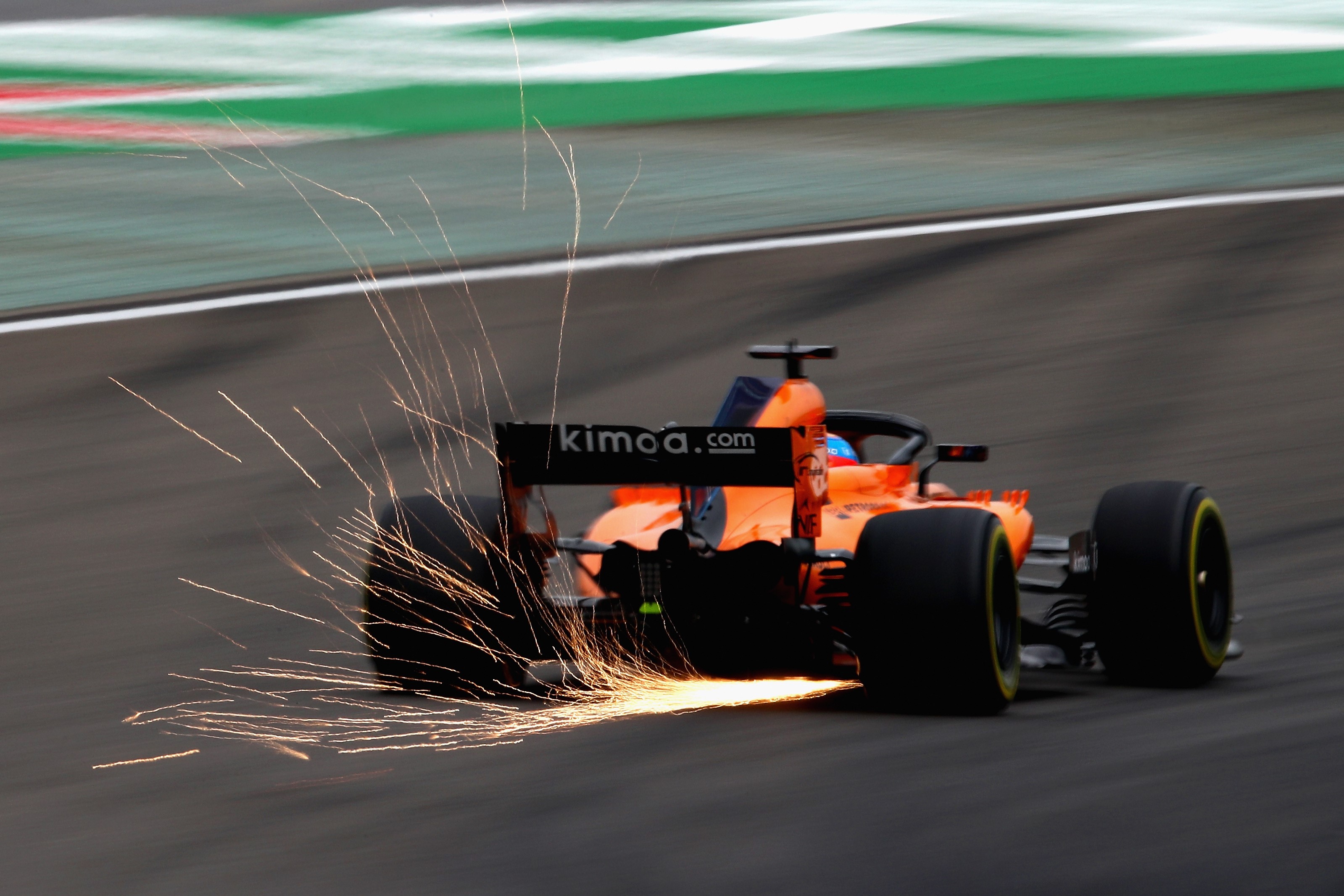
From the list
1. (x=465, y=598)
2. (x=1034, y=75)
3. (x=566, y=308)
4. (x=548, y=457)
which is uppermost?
(x=1034, y=75)

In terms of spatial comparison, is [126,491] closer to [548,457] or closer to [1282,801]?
[548,457]

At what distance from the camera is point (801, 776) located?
5.86 m

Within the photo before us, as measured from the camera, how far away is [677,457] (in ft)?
22.4

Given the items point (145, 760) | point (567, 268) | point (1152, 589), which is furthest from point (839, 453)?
point (567, 268)

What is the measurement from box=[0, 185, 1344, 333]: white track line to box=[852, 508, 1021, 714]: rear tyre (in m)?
7.92

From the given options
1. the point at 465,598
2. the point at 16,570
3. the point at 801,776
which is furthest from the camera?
the point at 16,570

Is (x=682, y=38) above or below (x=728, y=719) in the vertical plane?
above

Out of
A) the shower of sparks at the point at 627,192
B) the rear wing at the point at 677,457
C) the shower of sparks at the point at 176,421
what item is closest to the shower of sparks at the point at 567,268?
the shower of sparks at the point at 627,192

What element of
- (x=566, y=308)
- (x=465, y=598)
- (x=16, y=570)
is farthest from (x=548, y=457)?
(x=566, y=308)

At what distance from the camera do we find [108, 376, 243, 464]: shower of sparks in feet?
37.6

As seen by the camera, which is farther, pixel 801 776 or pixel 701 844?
pixel 801 776

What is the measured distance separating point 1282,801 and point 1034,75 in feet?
51.6

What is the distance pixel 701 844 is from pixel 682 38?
57.6 feet

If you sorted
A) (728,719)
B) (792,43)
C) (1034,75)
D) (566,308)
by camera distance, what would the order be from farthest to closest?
(792,43) < (1034,75) < (566,308) < (728,719)
